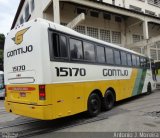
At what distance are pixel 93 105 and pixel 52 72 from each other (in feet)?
8.81

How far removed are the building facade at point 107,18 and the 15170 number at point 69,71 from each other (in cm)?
779

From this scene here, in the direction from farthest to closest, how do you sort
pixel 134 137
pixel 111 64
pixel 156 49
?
1. pixel 156 49
2. pixel 111 64
3. pixel 134 137

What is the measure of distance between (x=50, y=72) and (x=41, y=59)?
46cm

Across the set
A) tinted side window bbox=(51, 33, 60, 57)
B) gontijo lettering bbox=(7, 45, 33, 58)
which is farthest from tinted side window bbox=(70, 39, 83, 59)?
gontijo lettering bbox=(7, 45, 33, 58)

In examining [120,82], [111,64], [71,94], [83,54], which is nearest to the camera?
[71,94]

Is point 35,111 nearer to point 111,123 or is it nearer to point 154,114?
point 111,123

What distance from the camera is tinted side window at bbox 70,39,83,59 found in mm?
7260

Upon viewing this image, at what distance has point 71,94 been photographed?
271 inches

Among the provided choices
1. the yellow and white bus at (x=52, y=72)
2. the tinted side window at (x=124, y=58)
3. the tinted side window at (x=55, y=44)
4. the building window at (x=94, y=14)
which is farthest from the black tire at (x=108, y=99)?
the building window at (x=94, y=14)

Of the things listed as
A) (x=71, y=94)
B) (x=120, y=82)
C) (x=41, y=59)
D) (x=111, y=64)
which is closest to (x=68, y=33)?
(x=41, y=59)

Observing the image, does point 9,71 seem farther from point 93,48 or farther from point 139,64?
point 139,64

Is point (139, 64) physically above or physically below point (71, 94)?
above

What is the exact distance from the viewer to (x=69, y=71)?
6926 millimetres

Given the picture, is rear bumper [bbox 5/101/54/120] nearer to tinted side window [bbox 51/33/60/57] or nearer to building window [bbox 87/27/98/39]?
tinted side window [bbox 51/33/60/57]
